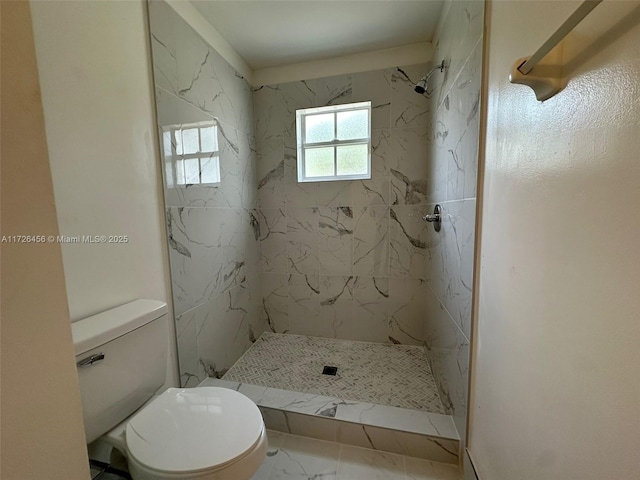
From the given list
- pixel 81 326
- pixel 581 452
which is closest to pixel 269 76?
pixel 81 326

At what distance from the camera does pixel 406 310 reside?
6.78ft

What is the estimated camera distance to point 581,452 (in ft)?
1.68

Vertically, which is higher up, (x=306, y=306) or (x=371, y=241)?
(x=371, y=241)

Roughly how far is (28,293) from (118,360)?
726mm

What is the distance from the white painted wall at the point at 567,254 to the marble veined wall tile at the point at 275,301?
1645 millimetres

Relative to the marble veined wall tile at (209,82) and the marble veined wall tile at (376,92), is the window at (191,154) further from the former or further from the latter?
the marble veined wall tile at (376,92)

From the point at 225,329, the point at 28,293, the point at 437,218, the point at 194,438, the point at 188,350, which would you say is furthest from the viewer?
the point at 225,329

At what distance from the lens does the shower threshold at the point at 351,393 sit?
1267mm

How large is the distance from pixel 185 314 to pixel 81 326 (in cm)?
57

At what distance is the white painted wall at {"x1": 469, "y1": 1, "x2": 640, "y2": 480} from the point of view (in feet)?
1.39

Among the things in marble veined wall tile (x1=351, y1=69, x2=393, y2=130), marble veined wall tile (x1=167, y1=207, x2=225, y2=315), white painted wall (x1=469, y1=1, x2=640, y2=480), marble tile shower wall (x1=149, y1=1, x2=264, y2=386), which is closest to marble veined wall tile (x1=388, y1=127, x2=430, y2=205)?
marble veined wall tile (x1=351, y1=69, x2=393, y2=130)

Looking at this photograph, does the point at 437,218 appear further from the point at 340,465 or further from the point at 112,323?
the point at 112,323

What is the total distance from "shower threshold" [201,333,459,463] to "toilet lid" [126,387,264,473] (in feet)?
1.75

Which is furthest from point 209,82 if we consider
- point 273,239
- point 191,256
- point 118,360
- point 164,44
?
point 118,360
